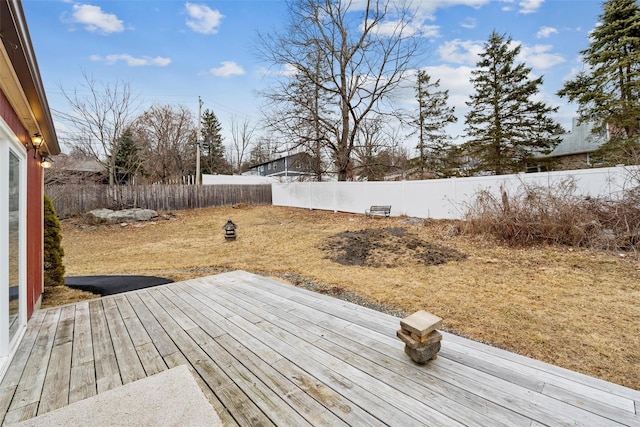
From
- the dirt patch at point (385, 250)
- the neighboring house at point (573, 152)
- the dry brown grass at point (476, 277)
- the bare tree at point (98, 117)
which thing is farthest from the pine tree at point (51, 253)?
the neighboring house at point (573, 152)

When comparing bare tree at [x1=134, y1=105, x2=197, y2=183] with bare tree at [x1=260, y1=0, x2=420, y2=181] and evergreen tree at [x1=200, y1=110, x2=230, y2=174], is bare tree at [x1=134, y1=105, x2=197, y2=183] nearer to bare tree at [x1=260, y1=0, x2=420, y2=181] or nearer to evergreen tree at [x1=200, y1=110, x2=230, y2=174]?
evergreen tree at [x1=200, y1=110, x2=230, y2=174]

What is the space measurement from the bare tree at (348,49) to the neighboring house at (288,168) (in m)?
2.06

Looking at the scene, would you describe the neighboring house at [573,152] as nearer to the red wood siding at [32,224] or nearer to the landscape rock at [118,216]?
the red wood siding at [32,224]

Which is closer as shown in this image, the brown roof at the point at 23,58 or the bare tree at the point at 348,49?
the brown roof at the point at 23,58

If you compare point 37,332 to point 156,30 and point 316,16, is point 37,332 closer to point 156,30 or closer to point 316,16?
point 156,30

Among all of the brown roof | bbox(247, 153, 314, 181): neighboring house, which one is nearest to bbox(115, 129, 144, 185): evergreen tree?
bbox(247, 153, 314, 181): neighboring house

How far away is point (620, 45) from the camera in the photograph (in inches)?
441

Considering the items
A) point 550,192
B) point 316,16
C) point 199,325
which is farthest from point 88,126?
point 550,192

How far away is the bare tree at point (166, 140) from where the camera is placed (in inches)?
709

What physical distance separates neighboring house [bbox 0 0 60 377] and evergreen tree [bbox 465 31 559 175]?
1740cm

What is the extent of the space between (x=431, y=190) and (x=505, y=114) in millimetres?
9581

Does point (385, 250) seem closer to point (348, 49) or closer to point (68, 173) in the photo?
point (348, 49)

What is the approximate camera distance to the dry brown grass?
2590 mm

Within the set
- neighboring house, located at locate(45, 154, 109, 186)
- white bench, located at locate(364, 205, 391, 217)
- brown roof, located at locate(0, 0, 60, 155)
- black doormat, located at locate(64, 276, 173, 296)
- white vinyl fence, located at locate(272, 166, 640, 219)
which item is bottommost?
black doormat, located at locate(64, 276, 173, 296)
